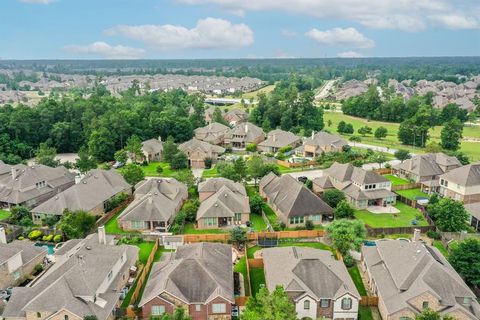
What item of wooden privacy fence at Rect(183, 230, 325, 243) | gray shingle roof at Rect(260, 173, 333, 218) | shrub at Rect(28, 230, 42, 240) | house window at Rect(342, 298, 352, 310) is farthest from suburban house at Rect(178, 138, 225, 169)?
house window at Rect(342, 298, 352, 310)

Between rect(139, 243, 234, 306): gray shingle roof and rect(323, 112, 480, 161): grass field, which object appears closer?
rect(139, 243, 234, 306): gray shingle roof

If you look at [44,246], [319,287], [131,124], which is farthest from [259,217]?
[131,124]

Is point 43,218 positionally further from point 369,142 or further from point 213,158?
point 369,142

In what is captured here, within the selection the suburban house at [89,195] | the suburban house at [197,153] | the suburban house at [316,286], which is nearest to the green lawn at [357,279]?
the suburban house at [316,286]

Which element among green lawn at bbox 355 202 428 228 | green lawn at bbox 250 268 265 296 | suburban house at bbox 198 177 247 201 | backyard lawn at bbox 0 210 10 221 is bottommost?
green lawn at bbox 250 268 265 296

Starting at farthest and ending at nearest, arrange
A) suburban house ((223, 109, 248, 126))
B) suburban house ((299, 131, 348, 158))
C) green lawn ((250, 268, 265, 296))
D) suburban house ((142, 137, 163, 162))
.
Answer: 1. suburban house ((223, 109, 248, 126))
2. suburban house ((299, 131, 348, 158))
3. suburban house ((142, 137, 163, 162))
4. green lawn ((250, 268, 265, 296))

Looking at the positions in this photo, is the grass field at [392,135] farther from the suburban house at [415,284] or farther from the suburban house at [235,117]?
the suburban house at [415,284]

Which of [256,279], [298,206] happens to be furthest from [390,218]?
[256,279]

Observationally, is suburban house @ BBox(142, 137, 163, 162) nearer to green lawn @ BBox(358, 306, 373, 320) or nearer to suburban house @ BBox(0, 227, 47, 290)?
suburban house @ BBox(0, 227, 47, 290)

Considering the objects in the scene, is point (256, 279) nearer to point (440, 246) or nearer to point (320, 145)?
point (440, 246)
